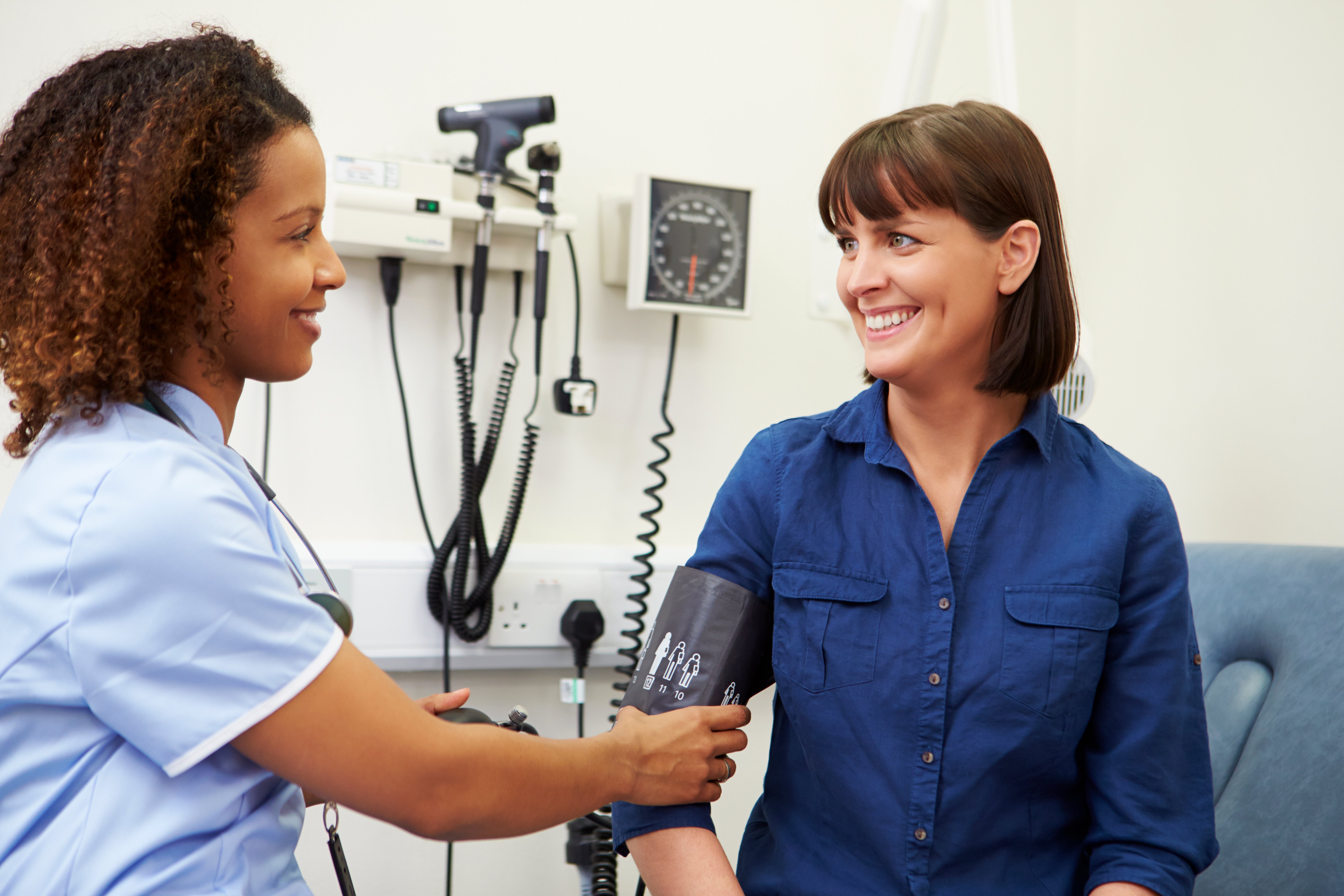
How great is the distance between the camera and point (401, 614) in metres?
1.58

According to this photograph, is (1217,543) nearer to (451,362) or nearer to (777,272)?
(777,272)

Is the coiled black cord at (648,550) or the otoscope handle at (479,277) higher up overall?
the otoscope handle at (479,277)

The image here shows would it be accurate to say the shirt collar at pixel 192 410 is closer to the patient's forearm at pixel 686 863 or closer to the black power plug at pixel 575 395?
the patient's forearm at pixel 686 863

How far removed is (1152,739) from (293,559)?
842 millimetres

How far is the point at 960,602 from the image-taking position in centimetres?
104

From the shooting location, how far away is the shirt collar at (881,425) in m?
1.11

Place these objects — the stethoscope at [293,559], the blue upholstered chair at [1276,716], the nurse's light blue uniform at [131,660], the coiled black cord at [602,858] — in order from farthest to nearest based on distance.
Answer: the coiled black cord at [602,858] → the blue upholstered chair at [1276,716] → the stethoscope at [293,559] → the nurse's light blue uniform at [131,660]

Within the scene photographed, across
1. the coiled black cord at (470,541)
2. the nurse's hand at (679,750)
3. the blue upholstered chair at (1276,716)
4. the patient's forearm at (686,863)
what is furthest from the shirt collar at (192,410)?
the blue upholstered chair at (1276,716)

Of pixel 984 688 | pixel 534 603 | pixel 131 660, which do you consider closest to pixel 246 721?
pixel 131 660

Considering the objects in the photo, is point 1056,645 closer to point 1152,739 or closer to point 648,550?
point 1152,739

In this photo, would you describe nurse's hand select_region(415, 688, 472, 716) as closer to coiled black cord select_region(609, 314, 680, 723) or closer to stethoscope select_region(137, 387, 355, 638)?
stethoscope select_region(137, 387, 355, 638)

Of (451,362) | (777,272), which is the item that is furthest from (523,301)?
(777,272)

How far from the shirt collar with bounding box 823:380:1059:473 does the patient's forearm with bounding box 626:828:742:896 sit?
17.5 inches

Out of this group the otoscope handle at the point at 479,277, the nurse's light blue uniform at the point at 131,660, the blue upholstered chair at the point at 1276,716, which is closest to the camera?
the nurse's light blue uniform at the point at 131,660
